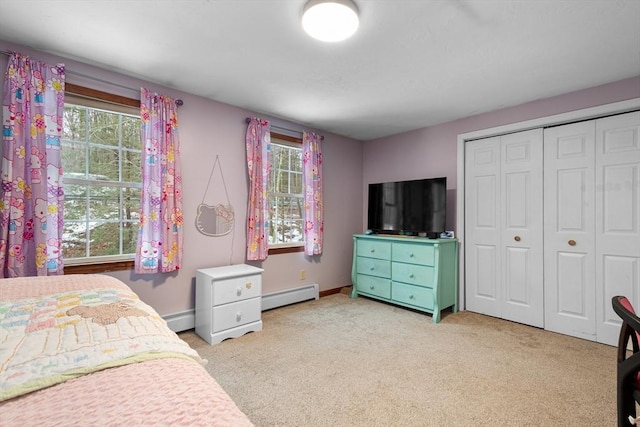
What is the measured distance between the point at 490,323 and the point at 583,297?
84 cm

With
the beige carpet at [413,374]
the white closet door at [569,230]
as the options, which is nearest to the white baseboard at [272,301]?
the beige carpet at [413,374]

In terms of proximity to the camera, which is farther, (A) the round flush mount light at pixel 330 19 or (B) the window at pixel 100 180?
(B) the window at pixel 100 180

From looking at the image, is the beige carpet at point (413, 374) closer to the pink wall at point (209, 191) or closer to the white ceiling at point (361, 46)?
the pink wall at point (209, 191)

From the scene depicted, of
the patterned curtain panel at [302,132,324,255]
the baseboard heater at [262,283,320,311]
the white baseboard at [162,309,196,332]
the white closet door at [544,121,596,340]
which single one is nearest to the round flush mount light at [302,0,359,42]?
the patterned curtain panel at [302,132,324,255]

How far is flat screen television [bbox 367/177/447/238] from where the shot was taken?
3.47 metres

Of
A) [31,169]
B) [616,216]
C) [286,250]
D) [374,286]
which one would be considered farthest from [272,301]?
[616,216]

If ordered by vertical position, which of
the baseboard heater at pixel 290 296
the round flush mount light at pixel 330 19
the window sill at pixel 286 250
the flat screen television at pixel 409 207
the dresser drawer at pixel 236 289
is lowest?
the baseboard heater at pixel 290 296

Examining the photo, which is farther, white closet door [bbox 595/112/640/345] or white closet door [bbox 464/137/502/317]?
white closet door [bbox 464/137/502/317]

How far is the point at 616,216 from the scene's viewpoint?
2.61 m

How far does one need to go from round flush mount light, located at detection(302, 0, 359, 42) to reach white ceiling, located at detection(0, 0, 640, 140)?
0.28ft

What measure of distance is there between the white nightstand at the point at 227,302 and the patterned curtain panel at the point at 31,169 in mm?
1063

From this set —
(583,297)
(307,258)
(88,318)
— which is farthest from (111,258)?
(583,297)

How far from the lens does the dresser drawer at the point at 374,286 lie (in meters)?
3.69

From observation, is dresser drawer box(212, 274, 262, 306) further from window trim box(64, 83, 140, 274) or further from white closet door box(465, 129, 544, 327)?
white closet door box(465, 129, 544, 327)
